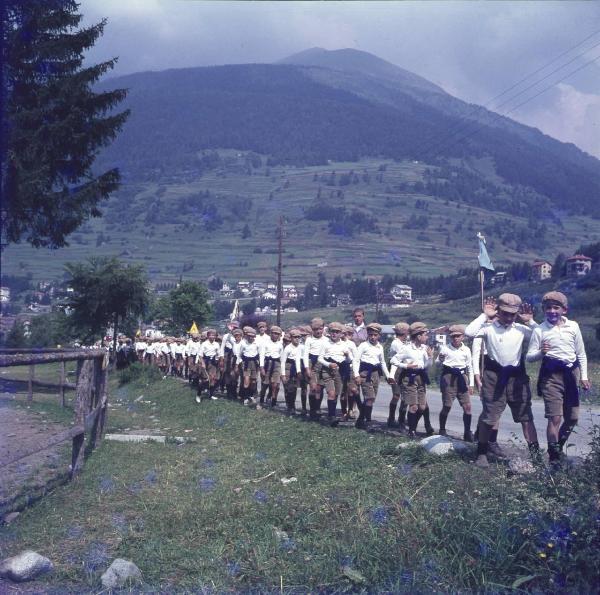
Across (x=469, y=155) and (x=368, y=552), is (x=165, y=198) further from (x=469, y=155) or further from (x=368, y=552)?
(x=368, y=552)

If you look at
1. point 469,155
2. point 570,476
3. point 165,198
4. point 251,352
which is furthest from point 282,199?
point 570,476

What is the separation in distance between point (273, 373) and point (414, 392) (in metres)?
4.99

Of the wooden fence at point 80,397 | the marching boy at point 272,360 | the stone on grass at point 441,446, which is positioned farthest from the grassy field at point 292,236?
the stone on grass at point 441,446

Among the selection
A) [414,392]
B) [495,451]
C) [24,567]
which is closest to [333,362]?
[414,392]

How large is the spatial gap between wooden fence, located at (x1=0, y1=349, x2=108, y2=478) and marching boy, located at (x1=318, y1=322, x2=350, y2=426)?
3374 mm

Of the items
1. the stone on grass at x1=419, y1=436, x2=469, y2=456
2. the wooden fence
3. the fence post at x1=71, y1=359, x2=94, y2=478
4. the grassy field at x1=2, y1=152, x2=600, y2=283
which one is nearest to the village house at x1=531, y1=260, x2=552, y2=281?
the wooden fence

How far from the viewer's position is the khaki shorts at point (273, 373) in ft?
46.8

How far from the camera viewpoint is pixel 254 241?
116m

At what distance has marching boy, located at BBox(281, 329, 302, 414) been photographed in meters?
13.3

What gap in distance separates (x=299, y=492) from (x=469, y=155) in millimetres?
194610

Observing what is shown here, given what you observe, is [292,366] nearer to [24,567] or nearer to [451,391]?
[451,391]

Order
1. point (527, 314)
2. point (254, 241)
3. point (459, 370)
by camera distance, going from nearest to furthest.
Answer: point (527, 314) → point (459, 370) → point (254, 241)

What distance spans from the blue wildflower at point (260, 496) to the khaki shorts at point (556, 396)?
2.85m

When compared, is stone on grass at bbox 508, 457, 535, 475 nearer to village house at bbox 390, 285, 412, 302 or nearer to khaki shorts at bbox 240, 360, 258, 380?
khaki shorts at bbox 240, 360, 258, 380
